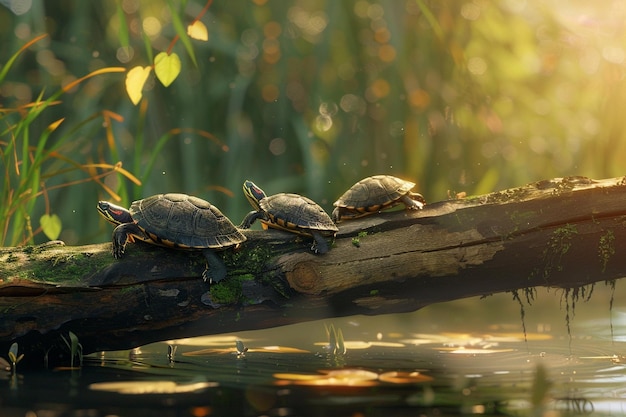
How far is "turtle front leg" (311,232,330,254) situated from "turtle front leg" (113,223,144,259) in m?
0.76

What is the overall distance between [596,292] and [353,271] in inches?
177

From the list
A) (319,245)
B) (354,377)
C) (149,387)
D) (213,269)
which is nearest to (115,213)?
(213,269)

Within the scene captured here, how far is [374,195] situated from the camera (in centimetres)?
363

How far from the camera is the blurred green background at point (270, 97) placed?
554 centimetres

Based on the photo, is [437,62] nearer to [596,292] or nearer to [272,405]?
[596,292]

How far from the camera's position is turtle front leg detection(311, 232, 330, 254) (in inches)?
128

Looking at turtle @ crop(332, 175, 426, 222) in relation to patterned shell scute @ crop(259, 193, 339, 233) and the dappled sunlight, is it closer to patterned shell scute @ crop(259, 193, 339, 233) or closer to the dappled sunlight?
patterned shell scute @ crop(259, 193, 339, 233)

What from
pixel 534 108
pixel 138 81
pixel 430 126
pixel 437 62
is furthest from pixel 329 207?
pixel 138 81

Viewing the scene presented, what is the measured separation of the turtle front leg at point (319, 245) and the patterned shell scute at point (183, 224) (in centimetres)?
31

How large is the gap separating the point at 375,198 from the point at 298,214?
49 centimetres

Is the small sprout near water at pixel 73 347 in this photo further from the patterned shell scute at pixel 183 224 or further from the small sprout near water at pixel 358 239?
the small sprout near water at pixel 358 239

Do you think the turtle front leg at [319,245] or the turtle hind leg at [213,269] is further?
the turtle front leg at [319,245]

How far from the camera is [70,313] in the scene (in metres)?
3.09

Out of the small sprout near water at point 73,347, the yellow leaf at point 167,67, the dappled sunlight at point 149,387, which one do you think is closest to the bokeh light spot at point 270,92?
the yellow leaf at point 167,67
